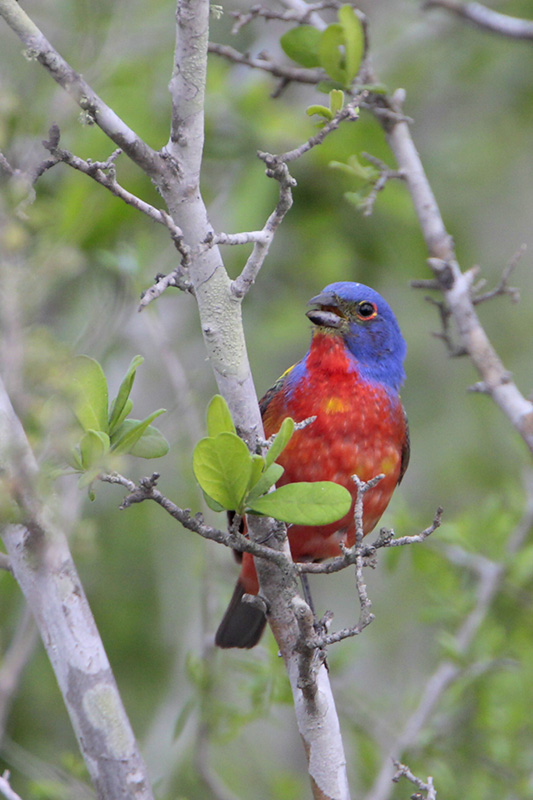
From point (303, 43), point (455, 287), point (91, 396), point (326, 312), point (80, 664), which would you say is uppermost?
point (303, 43)

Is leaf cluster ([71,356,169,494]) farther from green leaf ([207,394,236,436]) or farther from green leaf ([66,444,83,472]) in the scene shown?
green leaf ([207,394,236,436])

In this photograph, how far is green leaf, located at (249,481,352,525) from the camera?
7.78ft

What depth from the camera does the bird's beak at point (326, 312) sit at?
13.5 ft

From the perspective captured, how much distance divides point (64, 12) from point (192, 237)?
13.2 feet

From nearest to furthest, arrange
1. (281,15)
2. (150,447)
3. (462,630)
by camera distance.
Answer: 1. (150,447)
2. (281,15)
3. (462,630)

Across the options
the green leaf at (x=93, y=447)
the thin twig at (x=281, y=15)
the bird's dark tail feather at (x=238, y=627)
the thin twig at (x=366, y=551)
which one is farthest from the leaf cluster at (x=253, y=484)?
the bird's dark tail feather at (x=238, y=627)

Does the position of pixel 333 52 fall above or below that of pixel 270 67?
below

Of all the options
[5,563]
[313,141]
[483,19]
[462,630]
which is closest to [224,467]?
[5,563]

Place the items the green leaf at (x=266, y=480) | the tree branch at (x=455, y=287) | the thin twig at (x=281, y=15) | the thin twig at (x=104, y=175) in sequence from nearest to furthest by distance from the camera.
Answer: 1. the thin twig at (x=104, y=175)
2. the green leaf at (x=266, y=480)
3. the tree branch at (x=455, y=287)
4. the thin twig at (x=281, y=15)

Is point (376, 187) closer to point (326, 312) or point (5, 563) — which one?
point (326, 312)

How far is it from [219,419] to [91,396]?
33cm

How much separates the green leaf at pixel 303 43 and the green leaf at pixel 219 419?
1.83 metres

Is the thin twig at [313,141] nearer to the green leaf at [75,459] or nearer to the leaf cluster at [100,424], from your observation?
the leaf cluster at [100,424]

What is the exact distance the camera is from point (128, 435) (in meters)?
2.43
